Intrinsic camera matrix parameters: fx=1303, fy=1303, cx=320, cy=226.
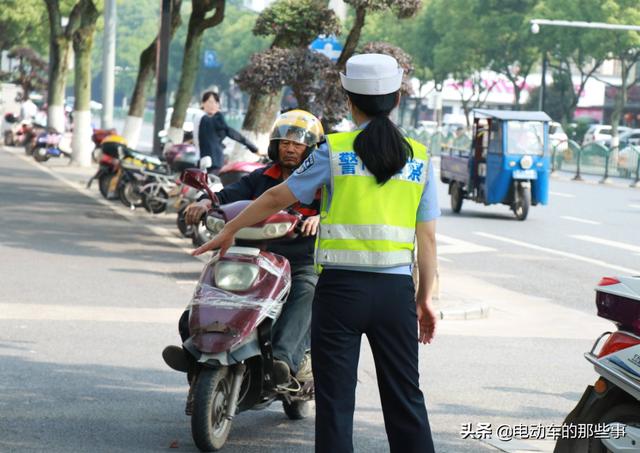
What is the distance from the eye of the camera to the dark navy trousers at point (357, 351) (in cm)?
471

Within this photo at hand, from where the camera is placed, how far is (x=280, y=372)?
629 cm

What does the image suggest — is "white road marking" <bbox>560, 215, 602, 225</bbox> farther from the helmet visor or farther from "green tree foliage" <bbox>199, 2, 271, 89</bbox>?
"green tree foliage" <bbox>199, 2, 271, 89</bbox>

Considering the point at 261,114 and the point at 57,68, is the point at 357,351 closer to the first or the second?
the point at 261,114

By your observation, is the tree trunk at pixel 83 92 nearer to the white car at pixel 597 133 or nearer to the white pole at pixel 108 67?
the white pole at pixel 108 67

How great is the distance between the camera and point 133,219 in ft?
62.1

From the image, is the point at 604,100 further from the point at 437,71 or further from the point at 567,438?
the point at 567,438

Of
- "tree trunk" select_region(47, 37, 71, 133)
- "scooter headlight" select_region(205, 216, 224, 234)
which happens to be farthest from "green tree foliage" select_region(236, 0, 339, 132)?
"tree trunk" select_region(47, 37, 71, 133)

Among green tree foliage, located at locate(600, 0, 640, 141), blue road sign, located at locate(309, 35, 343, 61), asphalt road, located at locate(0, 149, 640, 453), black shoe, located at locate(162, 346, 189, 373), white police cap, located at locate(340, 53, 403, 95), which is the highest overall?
green tree foliage, located at locate(600, 0, 640, 141)

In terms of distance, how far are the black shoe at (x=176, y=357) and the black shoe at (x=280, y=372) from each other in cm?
42

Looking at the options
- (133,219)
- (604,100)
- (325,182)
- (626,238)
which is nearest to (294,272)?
(325,182)

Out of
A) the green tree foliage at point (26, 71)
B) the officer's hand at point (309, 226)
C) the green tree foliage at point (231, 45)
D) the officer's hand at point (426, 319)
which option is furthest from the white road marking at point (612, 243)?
the green tree foliage at point (231, 45)

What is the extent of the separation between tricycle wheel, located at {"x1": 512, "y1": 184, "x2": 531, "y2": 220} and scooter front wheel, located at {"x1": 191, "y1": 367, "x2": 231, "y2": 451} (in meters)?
17.2

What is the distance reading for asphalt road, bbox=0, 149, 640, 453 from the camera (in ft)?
21.8

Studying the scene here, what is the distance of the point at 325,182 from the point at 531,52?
60034 millimetres
